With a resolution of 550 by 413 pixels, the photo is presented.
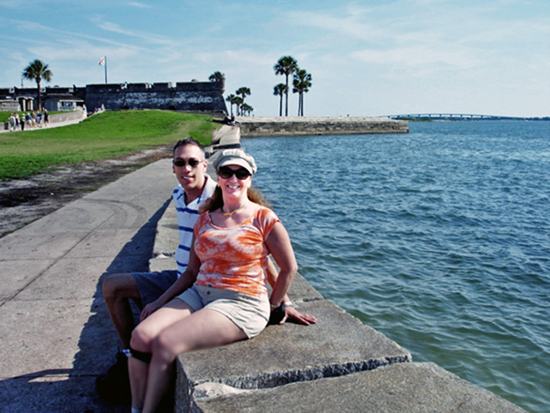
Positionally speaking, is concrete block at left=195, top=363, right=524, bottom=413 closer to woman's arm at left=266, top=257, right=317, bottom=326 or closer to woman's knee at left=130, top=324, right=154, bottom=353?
woman's knee at left=130, top=324, right=154, bottom=353

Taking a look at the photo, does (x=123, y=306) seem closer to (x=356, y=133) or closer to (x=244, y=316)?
(x=244, y=316)

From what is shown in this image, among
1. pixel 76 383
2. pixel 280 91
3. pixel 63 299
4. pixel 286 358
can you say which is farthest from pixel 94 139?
pixel 280 91

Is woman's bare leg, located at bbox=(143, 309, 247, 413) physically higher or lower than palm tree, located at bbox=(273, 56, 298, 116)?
lower

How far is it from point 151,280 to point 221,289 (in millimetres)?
721

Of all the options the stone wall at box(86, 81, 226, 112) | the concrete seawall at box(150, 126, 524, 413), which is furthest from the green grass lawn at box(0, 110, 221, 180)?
the stone wall at box(86, 81, 226, 112)

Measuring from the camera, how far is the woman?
2.62 m

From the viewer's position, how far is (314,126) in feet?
228

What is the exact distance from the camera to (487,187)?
21.0 meters

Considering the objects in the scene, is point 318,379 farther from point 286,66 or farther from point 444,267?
point 286,66

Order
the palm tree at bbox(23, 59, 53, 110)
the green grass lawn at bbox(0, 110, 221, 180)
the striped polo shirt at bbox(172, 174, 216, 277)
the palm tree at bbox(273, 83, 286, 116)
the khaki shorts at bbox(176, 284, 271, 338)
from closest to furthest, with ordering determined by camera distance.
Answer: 1. the khaki shorts at bbox(176, 284, 271, 338)
2. the striped polo shirt at bbox(172, 174, 216, 277)
3. the green grass lawn at bbox(0, 110, 221, 180)
4. the palm tree at bbox(23, 59, 53, 110)
5. the palm tree at bbox(273, 83, 286, 116)

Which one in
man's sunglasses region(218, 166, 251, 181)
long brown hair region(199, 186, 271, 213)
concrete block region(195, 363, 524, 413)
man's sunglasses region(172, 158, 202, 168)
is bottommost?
concrete block region(195, 363, 524, 413)

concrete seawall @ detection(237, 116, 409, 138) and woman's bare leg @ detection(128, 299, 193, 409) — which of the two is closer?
woman's bare leg @ detection(128, 299, 193, 409)

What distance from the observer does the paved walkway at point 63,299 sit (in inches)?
126

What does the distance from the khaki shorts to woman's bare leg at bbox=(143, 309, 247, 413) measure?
110 millimetres
